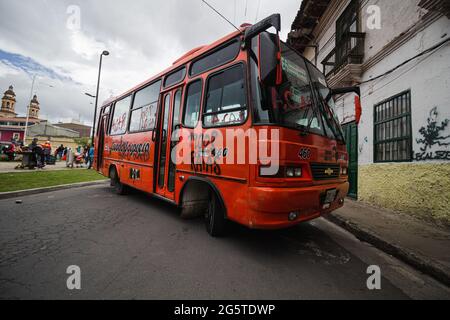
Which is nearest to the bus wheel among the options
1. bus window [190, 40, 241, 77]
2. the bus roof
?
bus window [190, 40, 241, 77]

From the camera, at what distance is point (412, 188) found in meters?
4.86

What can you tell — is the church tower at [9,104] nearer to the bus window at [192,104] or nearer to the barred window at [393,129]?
the bus window at [192,104]

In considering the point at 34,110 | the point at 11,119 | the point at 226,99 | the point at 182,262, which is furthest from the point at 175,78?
the point at 34,110

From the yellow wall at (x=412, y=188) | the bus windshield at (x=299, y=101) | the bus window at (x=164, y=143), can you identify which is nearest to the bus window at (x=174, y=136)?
the bus window at (x=164, y=143)

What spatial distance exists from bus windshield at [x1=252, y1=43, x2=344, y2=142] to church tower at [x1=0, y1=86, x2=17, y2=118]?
7343 centimetres

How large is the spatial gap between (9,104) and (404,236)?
256 feet

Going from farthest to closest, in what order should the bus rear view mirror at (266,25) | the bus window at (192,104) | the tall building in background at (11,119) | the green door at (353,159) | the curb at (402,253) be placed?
1. the tall building in background at (11,119)
2. the green door at (353,159)
3. the bus window at (192,104)
4. the curb at (402,253)
5. the bus rear view mirror at (266,25)

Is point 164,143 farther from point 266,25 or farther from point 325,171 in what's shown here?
point 325,171

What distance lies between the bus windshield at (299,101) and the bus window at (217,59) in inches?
27.0

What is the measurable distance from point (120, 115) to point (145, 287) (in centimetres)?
555

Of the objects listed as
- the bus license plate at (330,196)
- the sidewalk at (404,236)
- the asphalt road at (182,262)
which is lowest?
the asphalt road at (182,262)

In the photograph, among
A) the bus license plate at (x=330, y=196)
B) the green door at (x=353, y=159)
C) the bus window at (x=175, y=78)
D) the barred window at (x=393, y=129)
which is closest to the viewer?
the bus license plate at (x=330, y=196)

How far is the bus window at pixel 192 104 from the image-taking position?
3.52 metres
